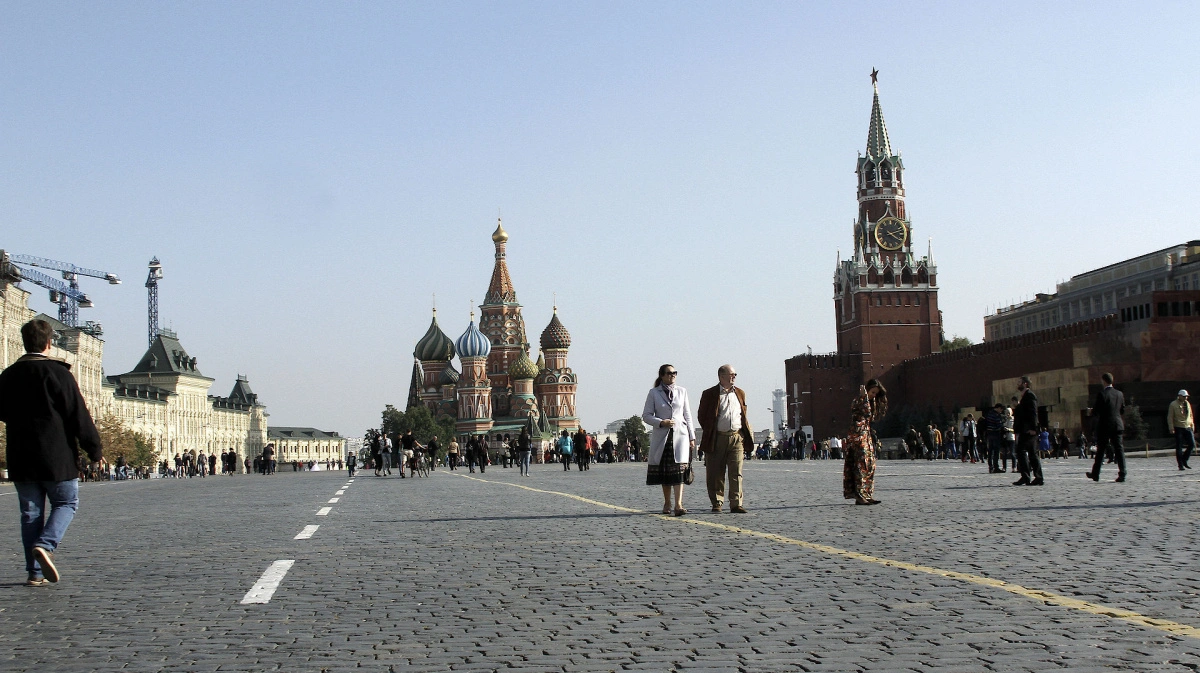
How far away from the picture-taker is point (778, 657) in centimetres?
521

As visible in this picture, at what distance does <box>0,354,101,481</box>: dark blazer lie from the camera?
7.90m

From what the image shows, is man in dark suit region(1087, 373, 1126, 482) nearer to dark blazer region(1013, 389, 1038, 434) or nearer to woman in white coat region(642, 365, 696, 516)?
dark blazer region(1013, 389, 1038, 434)

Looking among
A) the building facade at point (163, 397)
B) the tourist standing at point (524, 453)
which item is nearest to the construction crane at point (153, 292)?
the building facade at point (163, 397)

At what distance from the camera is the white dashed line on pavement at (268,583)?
7219 millimetres

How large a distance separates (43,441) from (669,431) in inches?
259

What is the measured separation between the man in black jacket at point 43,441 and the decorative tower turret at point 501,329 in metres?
134

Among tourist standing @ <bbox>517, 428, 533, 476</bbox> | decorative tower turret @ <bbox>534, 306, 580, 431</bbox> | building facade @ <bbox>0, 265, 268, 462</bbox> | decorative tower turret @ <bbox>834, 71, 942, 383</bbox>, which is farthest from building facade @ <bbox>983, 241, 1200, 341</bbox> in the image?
building facade @ <bbox>0, 265, 268, 462</bbox>

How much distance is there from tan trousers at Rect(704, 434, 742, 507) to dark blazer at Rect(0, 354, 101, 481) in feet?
21.6

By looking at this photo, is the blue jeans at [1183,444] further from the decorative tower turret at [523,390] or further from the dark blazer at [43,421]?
the decorative tower turret at [523,390]

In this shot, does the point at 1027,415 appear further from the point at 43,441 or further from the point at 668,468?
the point at 43,441

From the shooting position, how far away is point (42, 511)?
806 centimetres

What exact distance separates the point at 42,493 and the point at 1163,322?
2981 inches

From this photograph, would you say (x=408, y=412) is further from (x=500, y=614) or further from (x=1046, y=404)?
(x=500, y=614)

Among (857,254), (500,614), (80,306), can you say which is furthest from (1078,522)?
(80,306)
